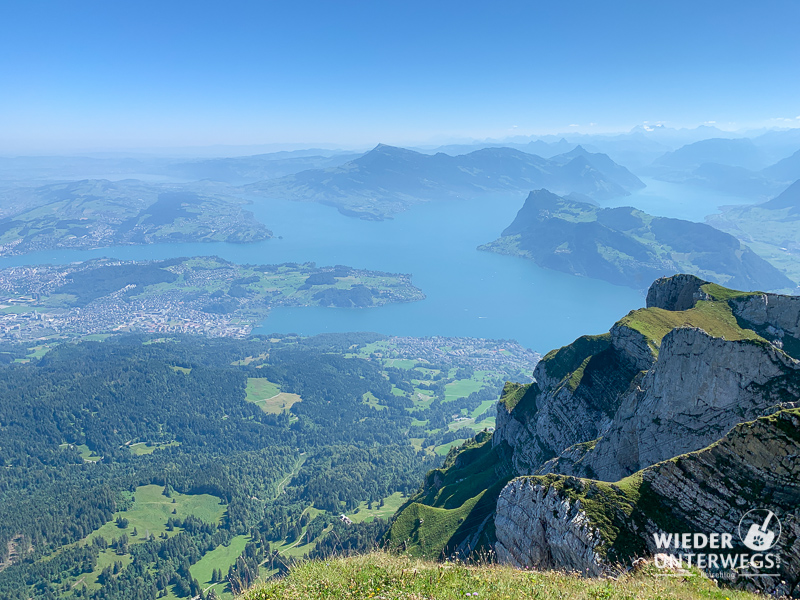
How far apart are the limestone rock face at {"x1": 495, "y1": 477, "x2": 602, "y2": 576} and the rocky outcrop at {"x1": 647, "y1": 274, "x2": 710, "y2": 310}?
29596mm

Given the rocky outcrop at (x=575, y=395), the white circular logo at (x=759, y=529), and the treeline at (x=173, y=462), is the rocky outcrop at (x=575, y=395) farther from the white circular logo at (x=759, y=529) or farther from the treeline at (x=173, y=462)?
the treeline at (x=173, y=462)

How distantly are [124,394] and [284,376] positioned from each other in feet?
188

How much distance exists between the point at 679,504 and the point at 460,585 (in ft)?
32.4

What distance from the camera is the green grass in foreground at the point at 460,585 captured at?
12602 mm

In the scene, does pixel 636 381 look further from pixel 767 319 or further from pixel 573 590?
pixel 573 590

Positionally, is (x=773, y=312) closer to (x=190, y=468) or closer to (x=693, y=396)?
(x=693, y=396)

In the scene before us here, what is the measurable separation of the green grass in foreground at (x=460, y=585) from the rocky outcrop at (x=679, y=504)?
2996 mm

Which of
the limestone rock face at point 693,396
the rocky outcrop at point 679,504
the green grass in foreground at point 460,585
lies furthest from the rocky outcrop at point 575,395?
the green grass in foreground at point 460,585

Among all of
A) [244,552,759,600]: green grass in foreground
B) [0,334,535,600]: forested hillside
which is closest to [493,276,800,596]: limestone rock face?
[244,552,759,600]: green grass in foreground

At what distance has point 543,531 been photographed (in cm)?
2238

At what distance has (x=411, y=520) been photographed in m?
51.3

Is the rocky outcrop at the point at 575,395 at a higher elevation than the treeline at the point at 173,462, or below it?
higher

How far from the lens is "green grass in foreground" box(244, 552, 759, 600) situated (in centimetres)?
1260

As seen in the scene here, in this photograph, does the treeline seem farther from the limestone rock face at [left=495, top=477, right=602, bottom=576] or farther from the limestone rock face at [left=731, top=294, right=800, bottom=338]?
the limestone rock face at [left=731, top=294, right=800, bottom=338]
